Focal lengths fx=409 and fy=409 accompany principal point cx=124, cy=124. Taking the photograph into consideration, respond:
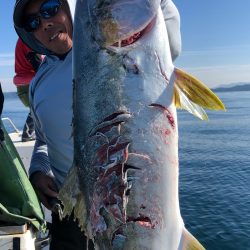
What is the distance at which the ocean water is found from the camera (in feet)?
32.5

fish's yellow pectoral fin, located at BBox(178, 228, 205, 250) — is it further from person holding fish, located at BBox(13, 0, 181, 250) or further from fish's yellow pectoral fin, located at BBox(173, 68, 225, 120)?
person holding fish, located at BBox(13, 0, 181, 250)

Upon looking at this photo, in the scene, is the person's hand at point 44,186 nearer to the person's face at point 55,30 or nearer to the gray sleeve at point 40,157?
the gray sleeve at point 40,157

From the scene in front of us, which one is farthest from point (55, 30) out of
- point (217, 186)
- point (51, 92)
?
point (217, 186)

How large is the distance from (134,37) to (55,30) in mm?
983

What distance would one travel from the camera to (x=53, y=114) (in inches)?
116

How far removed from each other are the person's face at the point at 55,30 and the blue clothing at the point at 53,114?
0.34 feet

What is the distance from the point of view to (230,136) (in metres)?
23.0

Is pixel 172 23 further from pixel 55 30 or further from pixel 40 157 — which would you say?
pixel 40 157

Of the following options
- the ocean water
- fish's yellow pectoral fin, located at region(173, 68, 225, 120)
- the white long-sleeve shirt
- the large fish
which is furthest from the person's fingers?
the ocean water

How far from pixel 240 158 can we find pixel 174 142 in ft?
52.3

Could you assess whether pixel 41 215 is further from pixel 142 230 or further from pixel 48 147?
pixel 142 230

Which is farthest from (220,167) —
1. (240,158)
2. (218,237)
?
(218,237)

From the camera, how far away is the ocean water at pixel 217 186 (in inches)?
390

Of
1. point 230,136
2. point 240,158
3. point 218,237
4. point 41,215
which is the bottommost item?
point 230,136
